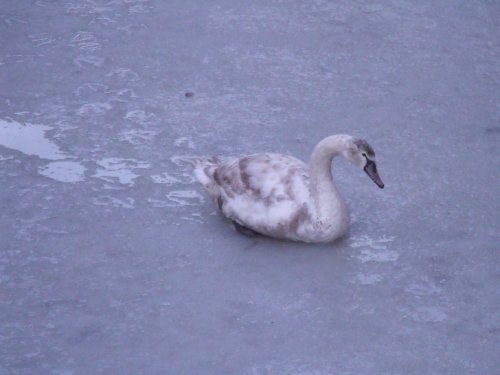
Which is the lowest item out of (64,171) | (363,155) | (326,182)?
(64,171)

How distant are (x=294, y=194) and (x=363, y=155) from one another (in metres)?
0.38

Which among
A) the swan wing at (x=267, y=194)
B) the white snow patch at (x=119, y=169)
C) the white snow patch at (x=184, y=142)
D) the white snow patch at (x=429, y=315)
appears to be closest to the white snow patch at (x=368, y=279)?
the white snow patch at (x=429, y=315)

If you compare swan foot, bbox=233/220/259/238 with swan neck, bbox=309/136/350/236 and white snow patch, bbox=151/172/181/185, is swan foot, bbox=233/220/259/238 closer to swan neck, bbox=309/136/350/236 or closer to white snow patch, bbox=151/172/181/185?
swan neck, bbox=309/136/350/236

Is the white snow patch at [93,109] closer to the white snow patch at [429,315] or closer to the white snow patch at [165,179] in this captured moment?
the white snow patch at [165,179]

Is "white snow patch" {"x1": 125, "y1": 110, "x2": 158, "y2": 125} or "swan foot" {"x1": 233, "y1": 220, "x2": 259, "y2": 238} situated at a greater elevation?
"white snow patch" {"x1": 125, "y1": 110, "x2": 158, "y2": 125}

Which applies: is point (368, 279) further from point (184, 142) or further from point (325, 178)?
point (184, 142)

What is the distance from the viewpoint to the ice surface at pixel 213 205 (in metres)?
4.47

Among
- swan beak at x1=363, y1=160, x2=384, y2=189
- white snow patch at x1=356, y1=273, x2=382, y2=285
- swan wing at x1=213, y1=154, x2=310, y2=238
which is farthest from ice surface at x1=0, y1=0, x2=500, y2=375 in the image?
swan beak at x1=363, y1=160, x2=384, y2=189

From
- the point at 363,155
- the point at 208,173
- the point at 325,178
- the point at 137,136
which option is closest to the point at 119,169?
the point at 137,136

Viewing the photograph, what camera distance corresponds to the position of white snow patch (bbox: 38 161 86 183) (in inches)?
223

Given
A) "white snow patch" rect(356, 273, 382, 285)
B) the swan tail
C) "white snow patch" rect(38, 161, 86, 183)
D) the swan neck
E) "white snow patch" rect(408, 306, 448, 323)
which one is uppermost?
the swan neck

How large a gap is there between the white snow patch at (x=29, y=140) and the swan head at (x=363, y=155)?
5.55 feet

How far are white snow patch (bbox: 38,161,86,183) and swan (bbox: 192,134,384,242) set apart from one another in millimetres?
874

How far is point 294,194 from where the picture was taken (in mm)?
5141
